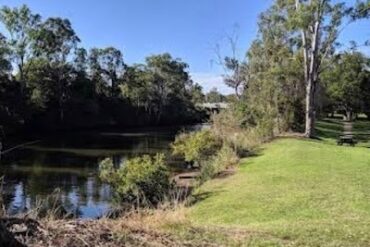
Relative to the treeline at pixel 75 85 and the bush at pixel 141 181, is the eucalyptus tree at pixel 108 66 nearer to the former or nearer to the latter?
the treeline at pixel 75 85

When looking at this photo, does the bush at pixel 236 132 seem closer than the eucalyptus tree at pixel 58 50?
Yes

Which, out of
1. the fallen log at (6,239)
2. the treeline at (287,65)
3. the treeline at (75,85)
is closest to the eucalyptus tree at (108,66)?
the treeline at (75,85)

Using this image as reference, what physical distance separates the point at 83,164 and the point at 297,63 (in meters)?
19.6

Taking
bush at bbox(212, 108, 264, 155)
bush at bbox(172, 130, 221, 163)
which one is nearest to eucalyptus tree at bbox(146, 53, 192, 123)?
bush at bbox(212, 108, 264, 155)

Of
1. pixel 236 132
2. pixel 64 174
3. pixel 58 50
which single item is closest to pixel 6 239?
pixel 64 174

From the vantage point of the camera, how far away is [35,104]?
70.6m

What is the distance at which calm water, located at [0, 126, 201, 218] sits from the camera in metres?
22.0

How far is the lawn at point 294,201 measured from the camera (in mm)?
8766

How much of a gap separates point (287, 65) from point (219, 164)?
2242 cm

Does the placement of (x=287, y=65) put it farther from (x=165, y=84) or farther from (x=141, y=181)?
(x=165, y=84)

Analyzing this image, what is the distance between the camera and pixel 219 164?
82.2 feet

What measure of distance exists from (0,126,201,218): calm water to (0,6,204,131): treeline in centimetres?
1897

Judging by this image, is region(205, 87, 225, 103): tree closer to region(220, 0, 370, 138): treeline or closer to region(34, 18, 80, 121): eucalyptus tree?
region(34, 18, 80, 121): eucalyptus tree

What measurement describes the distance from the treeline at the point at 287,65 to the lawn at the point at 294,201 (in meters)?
12.7
